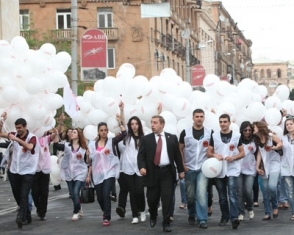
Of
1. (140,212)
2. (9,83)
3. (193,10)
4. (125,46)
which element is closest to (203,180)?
(140,212)

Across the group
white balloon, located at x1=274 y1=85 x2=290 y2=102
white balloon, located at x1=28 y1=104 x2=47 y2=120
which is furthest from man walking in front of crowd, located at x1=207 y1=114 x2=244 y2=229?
white balloon, located at x1=274 y1=85 x2=290 y2=102

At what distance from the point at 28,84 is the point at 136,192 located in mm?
2477

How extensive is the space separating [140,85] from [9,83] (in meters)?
2.19

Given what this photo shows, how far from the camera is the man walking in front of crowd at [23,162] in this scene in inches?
532

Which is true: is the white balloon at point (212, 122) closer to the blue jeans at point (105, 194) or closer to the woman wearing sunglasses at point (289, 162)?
the woman wearing sunglasses at point (289, 162)

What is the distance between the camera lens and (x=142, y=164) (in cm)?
1281

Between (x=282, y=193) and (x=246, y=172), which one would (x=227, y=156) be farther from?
(x=282, y=193)

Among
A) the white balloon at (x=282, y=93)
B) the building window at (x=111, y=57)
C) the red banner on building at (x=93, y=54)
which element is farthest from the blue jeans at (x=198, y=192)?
the building window at (x=111, y=57)

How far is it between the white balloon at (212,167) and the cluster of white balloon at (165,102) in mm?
1425

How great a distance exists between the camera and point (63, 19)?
51.0 metres

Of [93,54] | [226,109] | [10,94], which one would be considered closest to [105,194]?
[10,94]

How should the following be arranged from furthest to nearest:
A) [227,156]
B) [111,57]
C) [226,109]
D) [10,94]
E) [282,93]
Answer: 1. [111,57]
2. [282,93]
3. [226,109]
4. [10,94]
5. [227,156]

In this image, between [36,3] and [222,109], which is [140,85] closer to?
[222,109]

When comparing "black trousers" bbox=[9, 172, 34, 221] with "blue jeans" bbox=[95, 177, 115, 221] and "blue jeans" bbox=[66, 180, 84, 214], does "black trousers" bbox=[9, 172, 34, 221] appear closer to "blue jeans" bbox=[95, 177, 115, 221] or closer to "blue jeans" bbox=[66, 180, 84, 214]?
"blue jeans" bbox=[66, 180, 84, 214]
